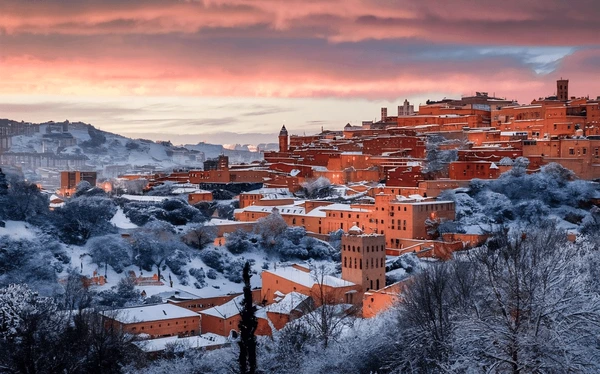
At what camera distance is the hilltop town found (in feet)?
111

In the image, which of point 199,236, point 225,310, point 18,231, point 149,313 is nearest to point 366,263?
point 225,310

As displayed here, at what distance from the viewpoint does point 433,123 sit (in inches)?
2601

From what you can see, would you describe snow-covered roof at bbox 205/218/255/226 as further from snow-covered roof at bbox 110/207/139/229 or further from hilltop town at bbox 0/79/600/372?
snow-covered roof at bbox 110/207/139/229

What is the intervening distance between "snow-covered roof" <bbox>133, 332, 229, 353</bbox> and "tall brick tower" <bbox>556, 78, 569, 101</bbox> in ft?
153

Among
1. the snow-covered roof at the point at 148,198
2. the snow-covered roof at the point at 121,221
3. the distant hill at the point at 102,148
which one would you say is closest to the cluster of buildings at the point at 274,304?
the snow-covered roof at the point at 121,221

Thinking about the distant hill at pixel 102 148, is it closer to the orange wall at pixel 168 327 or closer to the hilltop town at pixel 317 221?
the hilltop town at pixel 317 221

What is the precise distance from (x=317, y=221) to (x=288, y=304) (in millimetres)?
17064

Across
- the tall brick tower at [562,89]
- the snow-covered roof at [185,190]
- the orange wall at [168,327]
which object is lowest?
the orange wall at [168,327]

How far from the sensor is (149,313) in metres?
32.7

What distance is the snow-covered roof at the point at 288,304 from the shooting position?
105ft

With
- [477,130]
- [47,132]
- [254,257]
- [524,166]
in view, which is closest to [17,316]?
[254,257]

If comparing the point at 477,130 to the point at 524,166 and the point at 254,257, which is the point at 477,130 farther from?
the point at 254,257

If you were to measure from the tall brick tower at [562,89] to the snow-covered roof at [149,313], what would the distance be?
147ft

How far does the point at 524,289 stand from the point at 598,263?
1149 centimetres
